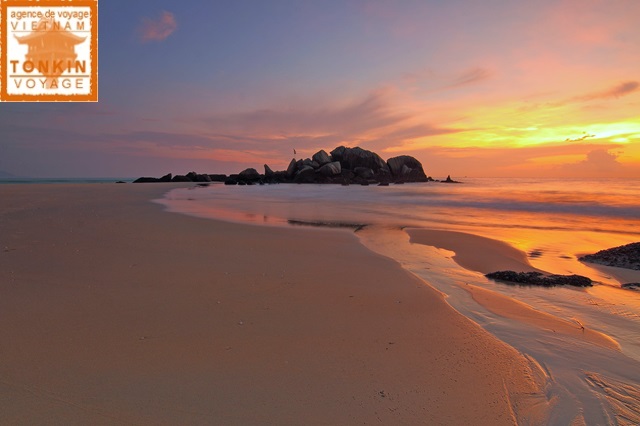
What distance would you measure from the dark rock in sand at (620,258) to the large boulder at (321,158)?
6778 cm

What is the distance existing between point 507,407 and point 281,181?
252 feet

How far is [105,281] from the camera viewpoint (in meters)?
5.10

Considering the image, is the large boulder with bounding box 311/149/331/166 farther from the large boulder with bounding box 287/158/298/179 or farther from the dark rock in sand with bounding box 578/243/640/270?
the dark rock in sand with bounding box 578/243/640/270

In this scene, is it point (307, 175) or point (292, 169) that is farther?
point (292, 169)

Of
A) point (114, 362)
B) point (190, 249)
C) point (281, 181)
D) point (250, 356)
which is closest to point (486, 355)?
point (250, 356)

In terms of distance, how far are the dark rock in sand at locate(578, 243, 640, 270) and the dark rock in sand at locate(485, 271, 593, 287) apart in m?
2.16

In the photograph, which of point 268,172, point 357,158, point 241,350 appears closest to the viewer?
point 241,350

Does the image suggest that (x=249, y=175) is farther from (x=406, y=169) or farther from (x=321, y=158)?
(x=406, y=169)

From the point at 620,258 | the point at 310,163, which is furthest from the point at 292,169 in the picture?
the point at 620,258

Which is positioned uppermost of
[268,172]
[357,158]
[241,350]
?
[357,158]

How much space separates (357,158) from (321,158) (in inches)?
336

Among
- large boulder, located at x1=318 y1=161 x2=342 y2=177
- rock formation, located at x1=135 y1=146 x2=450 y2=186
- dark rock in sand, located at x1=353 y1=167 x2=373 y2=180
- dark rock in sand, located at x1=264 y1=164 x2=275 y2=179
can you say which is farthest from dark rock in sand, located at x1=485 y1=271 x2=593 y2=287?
dark rock in sand, located at x1=264 y1=164 x2=275 y2=179

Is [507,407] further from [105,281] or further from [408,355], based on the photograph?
[105,281]

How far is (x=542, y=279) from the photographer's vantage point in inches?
242
